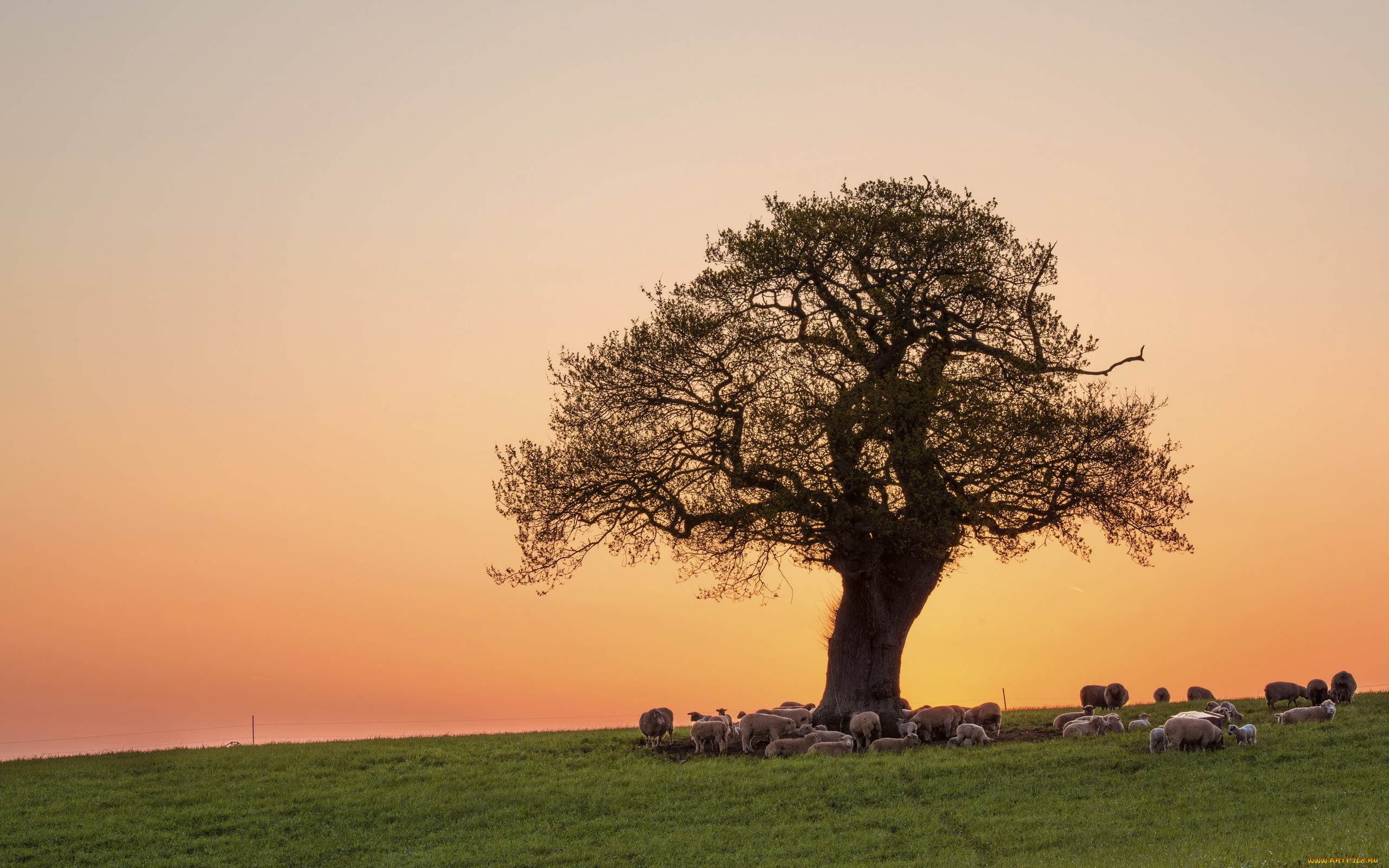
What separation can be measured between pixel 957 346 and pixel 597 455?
10.4 meters

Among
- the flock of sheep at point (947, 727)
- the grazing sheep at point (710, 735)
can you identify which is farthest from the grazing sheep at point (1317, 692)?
the grazing sheep at point (710, 735)

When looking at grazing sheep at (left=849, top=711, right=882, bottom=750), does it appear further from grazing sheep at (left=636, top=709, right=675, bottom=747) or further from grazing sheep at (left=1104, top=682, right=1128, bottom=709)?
grazing sheep at (left=1104, top=682, right=1128, bottom=709)

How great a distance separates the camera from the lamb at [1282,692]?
32.5 m

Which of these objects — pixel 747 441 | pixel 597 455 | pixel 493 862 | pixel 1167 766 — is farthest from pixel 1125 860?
pixel 597 455

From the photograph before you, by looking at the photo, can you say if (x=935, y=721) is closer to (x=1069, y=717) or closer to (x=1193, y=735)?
(x=1069, y=717)

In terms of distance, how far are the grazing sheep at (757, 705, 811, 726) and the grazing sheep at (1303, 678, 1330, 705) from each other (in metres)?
13.8

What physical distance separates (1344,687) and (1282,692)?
5.67ft

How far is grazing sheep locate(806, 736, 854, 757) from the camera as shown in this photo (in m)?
26.5

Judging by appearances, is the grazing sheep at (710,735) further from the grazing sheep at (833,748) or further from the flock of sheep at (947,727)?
the grazing sheep at (833,748)

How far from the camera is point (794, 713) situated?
104ft

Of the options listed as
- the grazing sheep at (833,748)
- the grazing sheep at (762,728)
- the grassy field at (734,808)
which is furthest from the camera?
the grazing sheep at (762,728)

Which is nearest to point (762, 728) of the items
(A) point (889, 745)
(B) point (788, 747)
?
(B) point (788, 747)

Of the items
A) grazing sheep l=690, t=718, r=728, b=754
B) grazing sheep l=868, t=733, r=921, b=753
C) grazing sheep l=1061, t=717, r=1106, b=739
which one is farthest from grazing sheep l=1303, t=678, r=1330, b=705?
grazing sheep l=690, t=718, r=728, b=754

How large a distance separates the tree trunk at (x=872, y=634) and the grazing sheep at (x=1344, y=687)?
38.4ft
